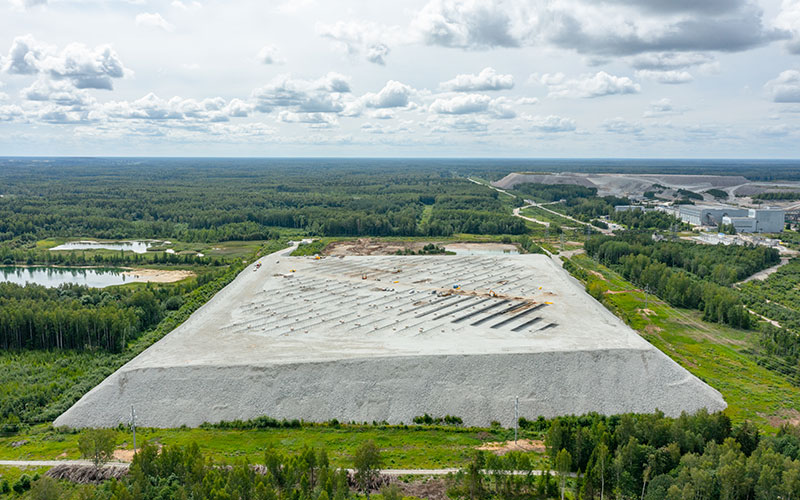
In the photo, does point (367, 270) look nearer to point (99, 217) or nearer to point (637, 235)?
point (637, 235)

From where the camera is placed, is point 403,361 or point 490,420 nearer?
point 490,420

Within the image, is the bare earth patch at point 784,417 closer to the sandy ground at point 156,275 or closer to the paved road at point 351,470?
the paved road at point 351,470

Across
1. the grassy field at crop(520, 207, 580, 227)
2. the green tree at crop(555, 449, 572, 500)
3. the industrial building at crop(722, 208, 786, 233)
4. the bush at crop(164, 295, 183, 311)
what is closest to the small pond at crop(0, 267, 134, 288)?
the bush at crop(164, 295, 183, 311)

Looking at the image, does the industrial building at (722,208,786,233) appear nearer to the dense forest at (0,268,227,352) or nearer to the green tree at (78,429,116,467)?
the dense forest at (0,268,227,352)

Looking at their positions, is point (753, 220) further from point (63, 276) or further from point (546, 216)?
point (63, 276)

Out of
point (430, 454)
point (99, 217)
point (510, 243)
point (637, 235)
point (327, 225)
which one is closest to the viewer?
point (430, 454)

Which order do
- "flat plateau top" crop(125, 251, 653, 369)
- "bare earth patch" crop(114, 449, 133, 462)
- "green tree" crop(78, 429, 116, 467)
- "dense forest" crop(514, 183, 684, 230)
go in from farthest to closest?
"dense forest" crop(514, 183, 684, 230), "flat plateau top" crop(125, 251, 653, 369), "bare earth patch" crop(114, 449, 133, 462), "green tree" crop(78, 429, 116, 467)

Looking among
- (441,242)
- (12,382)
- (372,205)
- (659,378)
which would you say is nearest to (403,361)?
(659,378)
